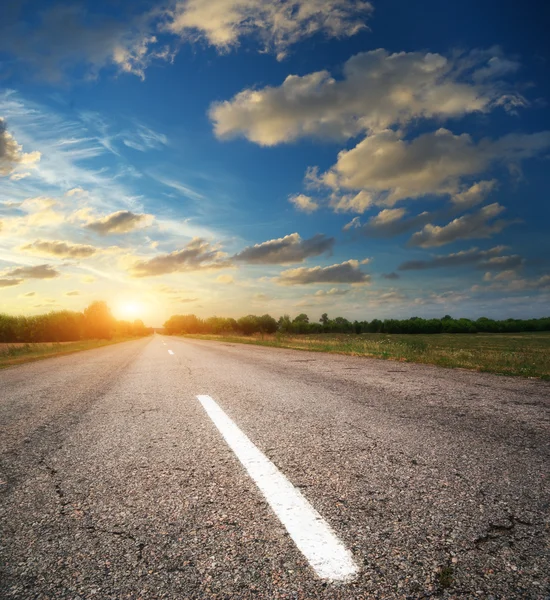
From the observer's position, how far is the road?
1286 millimetres

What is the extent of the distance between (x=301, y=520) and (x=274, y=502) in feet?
0.79

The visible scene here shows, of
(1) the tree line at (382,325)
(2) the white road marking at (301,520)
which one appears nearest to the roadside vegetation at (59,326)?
(1) the tree line at (382,325)

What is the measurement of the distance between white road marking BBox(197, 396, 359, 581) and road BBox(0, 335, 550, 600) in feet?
0.05

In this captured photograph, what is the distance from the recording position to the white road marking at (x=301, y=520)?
4.35 ft

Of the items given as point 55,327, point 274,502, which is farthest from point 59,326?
point 274,502

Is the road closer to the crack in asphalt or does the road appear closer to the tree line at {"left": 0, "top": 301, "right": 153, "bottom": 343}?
the crack in asphalt

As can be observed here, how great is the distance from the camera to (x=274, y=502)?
1870mm

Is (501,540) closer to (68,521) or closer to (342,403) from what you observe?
(68,521)

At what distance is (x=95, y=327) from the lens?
2800 inches

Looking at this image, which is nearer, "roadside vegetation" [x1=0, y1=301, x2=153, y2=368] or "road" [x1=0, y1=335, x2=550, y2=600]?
"road" [x1=0, y1=335, x2=550, y2=600]

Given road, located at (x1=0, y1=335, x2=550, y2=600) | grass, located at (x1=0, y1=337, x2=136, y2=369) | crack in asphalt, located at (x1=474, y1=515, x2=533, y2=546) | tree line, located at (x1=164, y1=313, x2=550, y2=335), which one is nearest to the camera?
road, located at (x1=0, y1=335, x2=550, y2=600)

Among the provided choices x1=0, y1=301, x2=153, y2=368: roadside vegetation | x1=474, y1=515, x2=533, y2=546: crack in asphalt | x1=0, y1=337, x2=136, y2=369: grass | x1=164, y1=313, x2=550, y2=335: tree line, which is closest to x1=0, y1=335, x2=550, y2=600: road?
x1=474, y1=515, x2=533, y2=546: crack in asphalt

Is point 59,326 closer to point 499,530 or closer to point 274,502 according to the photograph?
point 274,502

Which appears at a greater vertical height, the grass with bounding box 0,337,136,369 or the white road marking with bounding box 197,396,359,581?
the white road marking with bounding box 197,396,359,581
